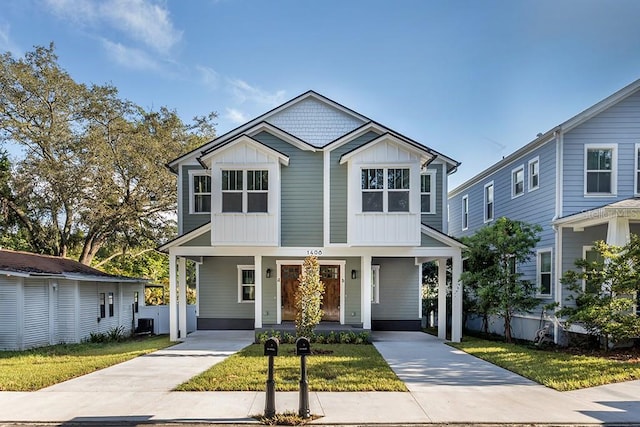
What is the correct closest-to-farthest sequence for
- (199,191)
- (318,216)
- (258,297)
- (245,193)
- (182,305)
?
(245,193), (258,297), (318,216), (182,305), (199,191)

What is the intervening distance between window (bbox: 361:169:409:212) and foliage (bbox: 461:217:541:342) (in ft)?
9.67

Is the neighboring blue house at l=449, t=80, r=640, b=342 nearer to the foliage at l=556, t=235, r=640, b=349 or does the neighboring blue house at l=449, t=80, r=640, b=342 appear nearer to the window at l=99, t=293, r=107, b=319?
the foliage at l=556, t=235, r=640, b=349

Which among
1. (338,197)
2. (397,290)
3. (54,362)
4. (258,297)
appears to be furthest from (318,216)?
(54,362)

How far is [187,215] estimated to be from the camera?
15188 millimetres

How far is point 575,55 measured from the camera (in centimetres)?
1523

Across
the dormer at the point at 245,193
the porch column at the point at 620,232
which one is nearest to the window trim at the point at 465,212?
the porch column at the point at 620,232

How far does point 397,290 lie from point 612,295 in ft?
23.3

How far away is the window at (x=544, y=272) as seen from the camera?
12.7 meters

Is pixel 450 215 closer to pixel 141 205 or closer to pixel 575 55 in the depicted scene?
pixel 575 55

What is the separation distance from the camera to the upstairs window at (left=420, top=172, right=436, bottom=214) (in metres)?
15.2

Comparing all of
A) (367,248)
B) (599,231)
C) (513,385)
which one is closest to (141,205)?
(367,248)

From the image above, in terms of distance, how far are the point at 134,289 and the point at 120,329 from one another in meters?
2.53

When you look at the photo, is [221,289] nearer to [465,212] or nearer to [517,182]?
[517,182]

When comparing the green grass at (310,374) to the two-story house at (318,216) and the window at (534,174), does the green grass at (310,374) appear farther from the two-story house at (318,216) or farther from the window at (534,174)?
the window at (534,174)
